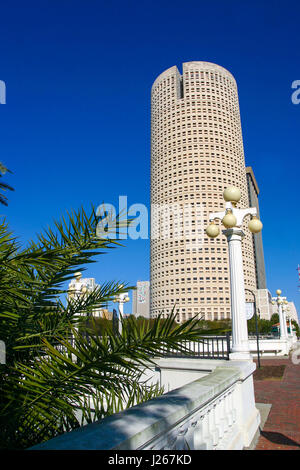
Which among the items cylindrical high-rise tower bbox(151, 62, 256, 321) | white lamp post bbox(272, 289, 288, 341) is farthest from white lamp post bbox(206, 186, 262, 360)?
cylindrical high-rise tower bbox(151, 62, 256, 321)

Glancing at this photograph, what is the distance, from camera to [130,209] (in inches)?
102

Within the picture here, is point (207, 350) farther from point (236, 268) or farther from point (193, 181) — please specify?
point (193, 181)

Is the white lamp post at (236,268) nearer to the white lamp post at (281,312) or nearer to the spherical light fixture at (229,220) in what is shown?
the spherical light fixture at (229,220)

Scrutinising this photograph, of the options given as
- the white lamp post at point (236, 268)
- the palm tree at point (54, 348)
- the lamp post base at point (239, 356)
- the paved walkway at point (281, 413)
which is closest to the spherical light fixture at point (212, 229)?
the white lamp post at point (236, 268)

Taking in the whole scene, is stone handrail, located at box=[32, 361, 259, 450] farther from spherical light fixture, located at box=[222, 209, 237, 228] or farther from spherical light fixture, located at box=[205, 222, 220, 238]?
spherical light fixture, located at box=[205, 222, 220, 238]

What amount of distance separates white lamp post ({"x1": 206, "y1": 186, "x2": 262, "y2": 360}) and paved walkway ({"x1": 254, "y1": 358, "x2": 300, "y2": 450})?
1461mm

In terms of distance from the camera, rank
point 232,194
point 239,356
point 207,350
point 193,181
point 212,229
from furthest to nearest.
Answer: point 193,181, point 207,350, point 212,229, point 232,194, point 239,356

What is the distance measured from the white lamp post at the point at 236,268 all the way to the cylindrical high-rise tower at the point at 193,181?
9728 cm

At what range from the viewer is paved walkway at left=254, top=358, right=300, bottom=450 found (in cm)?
593

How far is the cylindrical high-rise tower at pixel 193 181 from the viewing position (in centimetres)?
10812

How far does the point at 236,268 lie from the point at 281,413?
3.96m

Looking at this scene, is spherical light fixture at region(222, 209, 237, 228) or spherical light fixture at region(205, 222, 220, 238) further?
spherical light fixture at region(205, 222, 220, 238)

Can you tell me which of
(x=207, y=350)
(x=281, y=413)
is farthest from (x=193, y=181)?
(x=281, y=413)

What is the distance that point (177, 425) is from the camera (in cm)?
246
